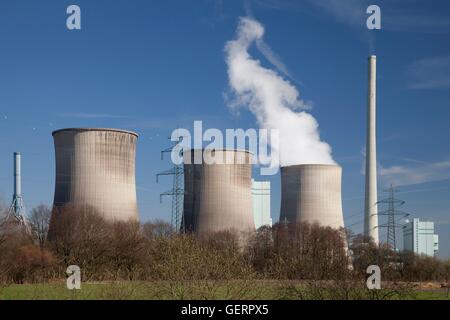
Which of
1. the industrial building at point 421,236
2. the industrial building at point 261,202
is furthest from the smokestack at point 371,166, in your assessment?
the industrial building at point 421,236

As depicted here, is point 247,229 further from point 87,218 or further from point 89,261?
point 89,261

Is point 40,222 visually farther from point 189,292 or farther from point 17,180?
point 189,292

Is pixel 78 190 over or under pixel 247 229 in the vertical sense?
over

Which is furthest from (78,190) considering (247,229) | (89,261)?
(247,229)

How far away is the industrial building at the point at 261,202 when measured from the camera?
7788 centimetres

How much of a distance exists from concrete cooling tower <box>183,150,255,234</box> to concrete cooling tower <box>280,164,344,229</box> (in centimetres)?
267

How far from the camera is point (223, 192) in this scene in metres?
33.6

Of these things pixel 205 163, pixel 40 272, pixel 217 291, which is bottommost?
pixel 40 272

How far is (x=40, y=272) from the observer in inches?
849

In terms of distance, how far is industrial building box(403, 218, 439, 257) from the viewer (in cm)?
9956

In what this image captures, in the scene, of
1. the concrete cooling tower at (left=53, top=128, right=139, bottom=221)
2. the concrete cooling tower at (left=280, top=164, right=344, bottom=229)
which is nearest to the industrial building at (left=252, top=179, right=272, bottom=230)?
the concrete cooling tower at (left=280, top=164, right=344, bottom=229)

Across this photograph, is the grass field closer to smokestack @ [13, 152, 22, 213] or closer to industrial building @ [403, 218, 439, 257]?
smokestack @ [13, 152, 22, 213]
